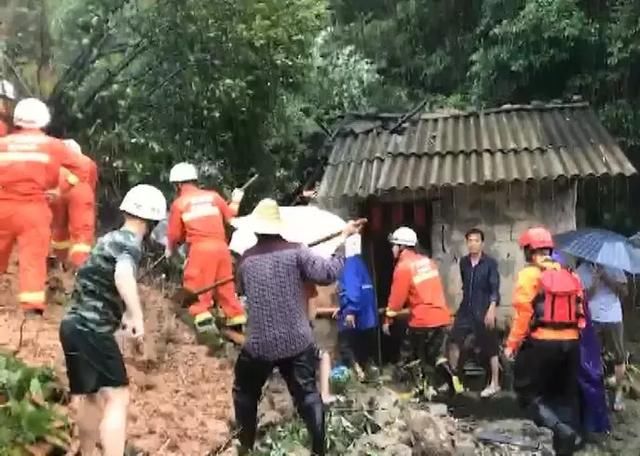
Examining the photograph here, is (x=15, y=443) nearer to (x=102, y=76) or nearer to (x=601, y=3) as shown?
(x=102, y=76)

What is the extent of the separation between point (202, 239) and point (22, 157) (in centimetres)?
199

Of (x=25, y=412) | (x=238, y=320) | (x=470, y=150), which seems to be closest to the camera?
(x=25, y=412)

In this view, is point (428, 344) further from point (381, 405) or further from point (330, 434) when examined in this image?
point (330, 434)

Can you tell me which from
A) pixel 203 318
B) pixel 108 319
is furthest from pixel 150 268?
pixel 108 319

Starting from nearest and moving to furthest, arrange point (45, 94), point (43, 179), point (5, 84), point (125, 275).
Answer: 1. point (125, 275)
2. point (43, 179)
3. point (5, 84)
4. point (45, 94)

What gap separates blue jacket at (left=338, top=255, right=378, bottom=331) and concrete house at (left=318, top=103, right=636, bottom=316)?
1.09 m

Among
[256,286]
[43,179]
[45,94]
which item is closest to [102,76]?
[45,94]

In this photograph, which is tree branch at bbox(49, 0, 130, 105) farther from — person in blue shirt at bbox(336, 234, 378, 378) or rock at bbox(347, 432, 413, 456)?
rock at bbox(347, 432, 413, 456)

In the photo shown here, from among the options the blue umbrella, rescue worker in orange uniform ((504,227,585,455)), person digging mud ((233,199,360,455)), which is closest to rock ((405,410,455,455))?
rescue worker in orange uniform ((504,227,585,455))

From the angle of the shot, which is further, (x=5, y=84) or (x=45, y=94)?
(x=45, y=94)

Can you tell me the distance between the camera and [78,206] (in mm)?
7320

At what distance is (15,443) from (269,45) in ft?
24.4

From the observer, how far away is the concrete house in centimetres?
1011

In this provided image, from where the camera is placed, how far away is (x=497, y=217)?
1043 centimetres
